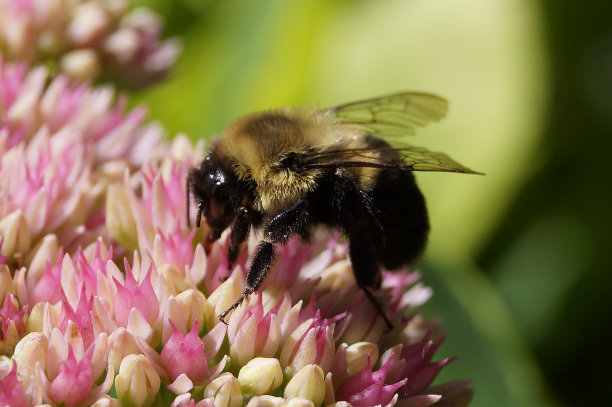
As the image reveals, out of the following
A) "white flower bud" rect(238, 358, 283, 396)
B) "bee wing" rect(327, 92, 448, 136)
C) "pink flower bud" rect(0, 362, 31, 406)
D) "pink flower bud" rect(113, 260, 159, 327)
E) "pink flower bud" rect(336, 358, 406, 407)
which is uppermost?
"bee wing" rect(327, 92, 448, 136)

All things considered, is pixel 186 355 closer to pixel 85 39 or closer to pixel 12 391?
pixel 12 391

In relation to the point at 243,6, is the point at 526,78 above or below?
below

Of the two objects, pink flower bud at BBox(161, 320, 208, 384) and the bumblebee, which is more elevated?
the bumblebee

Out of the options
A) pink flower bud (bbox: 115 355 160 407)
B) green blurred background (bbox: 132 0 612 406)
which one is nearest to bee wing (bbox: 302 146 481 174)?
pink flower bud (bbox: 115 355 160 407)

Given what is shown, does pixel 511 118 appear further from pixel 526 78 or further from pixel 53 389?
pixel 53 389

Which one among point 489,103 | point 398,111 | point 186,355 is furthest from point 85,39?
point 489,103

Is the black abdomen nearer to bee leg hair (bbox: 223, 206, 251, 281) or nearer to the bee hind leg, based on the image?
the bee hind leg

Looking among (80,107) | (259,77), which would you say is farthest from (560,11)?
(80,107)
